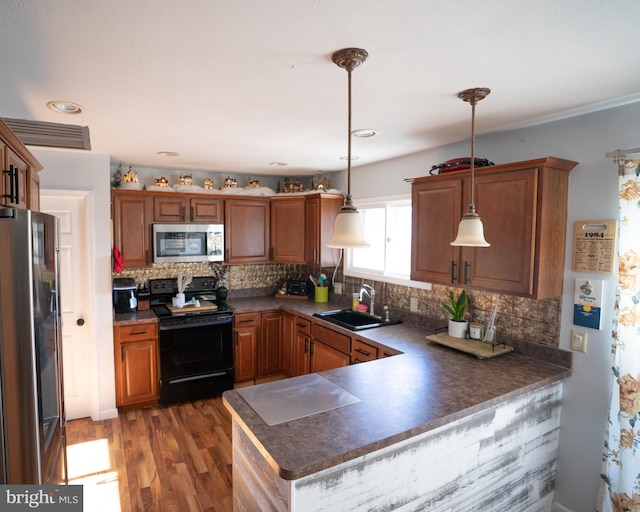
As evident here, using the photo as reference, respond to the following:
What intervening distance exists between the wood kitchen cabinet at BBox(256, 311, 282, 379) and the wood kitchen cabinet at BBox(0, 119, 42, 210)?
8.02 ft

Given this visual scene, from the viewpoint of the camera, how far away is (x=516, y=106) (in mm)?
2004

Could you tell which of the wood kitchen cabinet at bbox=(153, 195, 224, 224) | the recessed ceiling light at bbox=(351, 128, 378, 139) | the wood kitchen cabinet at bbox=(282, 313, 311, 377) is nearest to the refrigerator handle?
the recessed ceiling light at bbox=(351, 128, 378, 139)

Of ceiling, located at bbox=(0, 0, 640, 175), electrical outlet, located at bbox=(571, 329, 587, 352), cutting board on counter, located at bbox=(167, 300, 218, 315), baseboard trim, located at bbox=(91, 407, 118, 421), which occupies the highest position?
ceiling, located at bbox=(0, 0, 640, 175)

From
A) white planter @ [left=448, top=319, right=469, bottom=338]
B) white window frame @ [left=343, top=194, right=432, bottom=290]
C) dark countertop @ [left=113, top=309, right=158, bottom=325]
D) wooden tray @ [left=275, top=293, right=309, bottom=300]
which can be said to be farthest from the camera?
wooden tray @ [left=275, top=293, right=309, bottom=300]

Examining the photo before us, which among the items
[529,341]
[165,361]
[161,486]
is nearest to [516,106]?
[529,341]

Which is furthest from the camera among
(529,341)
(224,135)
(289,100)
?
(224,135)

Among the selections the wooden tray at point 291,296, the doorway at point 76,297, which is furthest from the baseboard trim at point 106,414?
the wooden tray at point 291,296

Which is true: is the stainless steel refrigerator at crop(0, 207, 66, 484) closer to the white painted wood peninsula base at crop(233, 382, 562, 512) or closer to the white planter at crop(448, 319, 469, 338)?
the white painted wood peninsula base at crop(233, 382, 562, 512)

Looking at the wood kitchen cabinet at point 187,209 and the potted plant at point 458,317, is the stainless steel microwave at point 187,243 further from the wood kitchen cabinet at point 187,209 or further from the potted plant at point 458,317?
the potted plant at point 458,317

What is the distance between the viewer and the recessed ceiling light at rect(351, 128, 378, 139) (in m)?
2.49

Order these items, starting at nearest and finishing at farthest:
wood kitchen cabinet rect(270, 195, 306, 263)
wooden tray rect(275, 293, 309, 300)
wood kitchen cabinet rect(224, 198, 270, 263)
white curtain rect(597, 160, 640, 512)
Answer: white curtain rect(597, 160, 640, 512) → wood kitchen cabinet rect(224, 198, 270, 263) → wood kitchen cabinet rect(270, 195, 306, 263) → wooden tray rect(275, 293, 309, 300)

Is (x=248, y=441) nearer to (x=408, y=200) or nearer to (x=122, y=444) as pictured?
(x=122, y=444)

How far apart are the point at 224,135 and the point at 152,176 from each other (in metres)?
1.82

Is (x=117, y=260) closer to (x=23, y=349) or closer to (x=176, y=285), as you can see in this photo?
(x=176, y=285)
